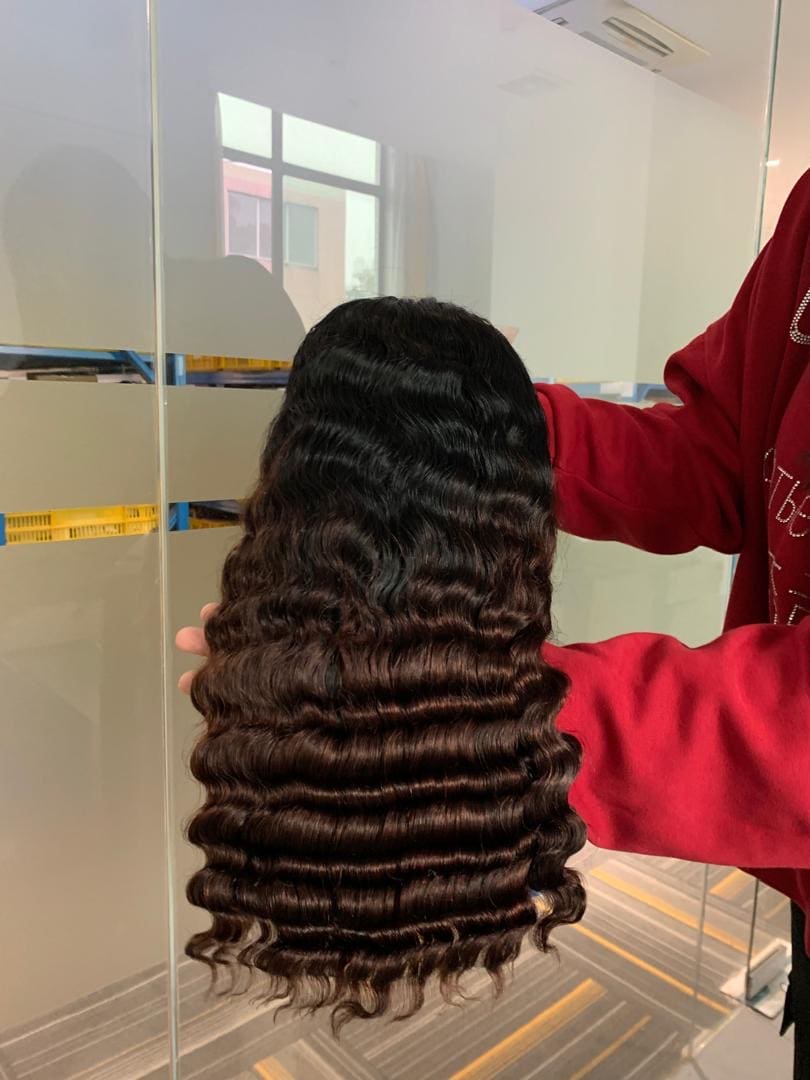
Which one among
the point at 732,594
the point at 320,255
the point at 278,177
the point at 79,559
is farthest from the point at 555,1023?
the point at 278,177

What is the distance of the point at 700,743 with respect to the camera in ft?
1.37

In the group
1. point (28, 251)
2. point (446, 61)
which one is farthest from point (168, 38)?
point (446, 61)

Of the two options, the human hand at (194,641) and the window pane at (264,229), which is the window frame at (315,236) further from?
the human hand at (194,641)

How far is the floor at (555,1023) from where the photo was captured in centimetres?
107

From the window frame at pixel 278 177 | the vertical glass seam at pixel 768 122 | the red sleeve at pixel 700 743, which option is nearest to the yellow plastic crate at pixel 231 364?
the window frame at pixel 278 177

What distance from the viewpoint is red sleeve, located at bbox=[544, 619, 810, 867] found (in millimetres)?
413

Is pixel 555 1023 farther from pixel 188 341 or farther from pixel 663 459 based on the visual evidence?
pixel 188 341

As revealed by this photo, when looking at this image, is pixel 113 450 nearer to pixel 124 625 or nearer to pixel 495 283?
pixel 124 625

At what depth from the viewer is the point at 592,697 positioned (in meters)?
0.44

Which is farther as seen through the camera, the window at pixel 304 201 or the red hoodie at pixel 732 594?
the window at pixel 304 201

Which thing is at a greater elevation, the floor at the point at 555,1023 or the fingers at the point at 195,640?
the fingers at the point at 195,640

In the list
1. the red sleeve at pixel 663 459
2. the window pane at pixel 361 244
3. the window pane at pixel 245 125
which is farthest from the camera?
the window pane at pixel 361 244

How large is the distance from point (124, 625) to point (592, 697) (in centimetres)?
76

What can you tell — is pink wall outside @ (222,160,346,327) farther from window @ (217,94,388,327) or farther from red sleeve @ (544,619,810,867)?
red sleeve @ (544,619,810,867)
